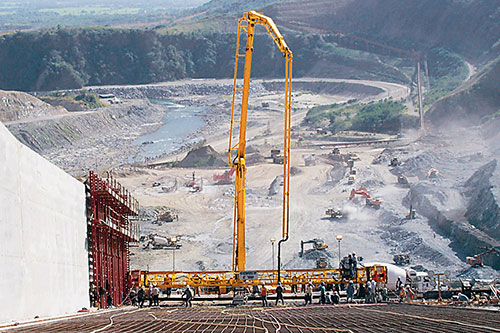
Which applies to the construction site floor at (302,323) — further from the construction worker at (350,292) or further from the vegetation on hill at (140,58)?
the vegetation on hill at (140,58)

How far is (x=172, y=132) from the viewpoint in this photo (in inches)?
4879

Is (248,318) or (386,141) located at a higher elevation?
(386,141)

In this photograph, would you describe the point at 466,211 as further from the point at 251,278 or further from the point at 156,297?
the point at 156,297

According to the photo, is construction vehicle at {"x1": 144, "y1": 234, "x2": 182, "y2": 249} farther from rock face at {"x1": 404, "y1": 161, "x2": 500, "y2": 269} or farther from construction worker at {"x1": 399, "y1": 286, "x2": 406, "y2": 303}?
construction worker at {"x1": 399, "y1": 286, "x2": 406, "y2": 303}

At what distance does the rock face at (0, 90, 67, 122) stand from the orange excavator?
57.2 metres

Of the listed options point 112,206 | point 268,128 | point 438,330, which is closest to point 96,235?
point 112,206

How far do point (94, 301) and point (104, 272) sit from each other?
7.31ft

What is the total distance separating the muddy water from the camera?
104 metres

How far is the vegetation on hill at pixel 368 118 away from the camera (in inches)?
4055

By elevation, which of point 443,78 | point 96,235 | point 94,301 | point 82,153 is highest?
point 443,78

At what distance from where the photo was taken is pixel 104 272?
30.8m

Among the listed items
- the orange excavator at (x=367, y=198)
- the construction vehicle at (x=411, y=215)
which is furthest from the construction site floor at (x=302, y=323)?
the orange excavator at (x=367, y=198)

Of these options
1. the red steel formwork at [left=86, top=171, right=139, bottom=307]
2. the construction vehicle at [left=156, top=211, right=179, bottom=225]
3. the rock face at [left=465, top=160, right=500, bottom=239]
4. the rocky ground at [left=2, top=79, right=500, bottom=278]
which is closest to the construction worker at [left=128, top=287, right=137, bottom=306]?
the red steel formwork at [left=86, top=171, right=139, bottom=307]

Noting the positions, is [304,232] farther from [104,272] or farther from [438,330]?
[438,330]
